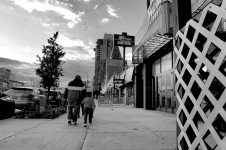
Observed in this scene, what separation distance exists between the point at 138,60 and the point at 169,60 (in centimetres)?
433

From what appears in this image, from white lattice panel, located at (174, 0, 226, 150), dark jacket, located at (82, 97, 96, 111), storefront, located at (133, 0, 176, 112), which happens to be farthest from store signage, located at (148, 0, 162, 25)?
white lattice panel, located at (174, 0, 226, 150)

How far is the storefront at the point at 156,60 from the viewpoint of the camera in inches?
496

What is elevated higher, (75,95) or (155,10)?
(155,10)

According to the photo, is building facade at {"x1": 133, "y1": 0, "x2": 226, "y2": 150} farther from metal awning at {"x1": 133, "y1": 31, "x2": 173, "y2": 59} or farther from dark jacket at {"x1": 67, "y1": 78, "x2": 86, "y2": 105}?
dark jacket at {"x1": 67, "y1": 78, "x2": 86, "y2": 105}

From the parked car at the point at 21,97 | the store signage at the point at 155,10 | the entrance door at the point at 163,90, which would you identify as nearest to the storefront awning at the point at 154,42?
the store signage at the point at 155,10

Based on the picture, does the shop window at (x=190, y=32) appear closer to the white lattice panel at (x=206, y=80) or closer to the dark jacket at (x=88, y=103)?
the white lattice panel at (x=206, y=80)

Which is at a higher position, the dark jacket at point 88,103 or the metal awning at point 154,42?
the metal awning at point 154,42

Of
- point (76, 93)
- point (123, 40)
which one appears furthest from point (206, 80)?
point (123, 40)

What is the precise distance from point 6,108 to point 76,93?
3.97 m

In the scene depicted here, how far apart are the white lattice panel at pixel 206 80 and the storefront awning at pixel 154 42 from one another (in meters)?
9.12

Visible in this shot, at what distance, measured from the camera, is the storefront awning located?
12.8 metres

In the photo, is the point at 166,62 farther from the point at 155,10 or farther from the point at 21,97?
the point at 21,97

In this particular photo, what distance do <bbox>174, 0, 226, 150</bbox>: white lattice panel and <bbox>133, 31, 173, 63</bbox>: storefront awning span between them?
29.9 feet

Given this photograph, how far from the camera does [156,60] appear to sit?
1906cm
